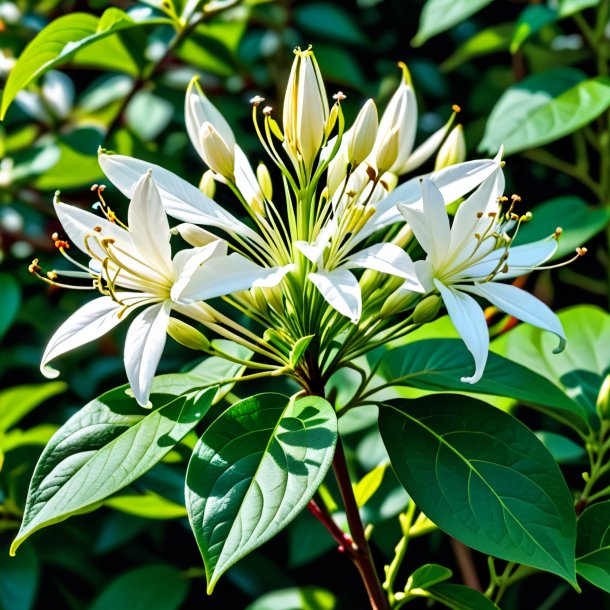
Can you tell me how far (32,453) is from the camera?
1.39m

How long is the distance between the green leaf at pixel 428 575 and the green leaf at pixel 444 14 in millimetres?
847

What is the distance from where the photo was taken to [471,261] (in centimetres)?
88

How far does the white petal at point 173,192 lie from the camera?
859 millimetres

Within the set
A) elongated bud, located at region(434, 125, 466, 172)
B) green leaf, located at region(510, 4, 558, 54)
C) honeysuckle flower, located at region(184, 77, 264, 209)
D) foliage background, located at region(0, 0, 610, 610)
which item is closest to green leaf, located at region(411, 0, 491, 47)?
green leaf, located at region(510, 4, 558, 54)

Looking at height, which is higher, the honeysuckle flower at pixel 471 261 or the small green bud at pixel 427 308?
the honeysuckle flower at pixel 471 261

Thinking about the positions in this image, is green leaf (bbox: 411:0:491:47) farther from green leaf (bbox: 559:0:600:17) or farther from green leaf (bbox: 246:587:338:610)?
green leaf (bbox: 246:587:338:610)

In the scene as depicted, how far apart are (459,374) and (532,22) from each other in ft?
2.45

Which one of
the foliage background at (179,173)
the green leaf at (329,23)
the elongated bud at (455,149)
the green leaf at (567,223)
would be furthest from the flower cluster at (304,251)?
the green leaf at (329,23)

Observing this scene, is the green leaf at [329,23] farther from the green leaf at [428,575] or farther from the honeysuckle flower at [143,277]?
the green leaf at [428,575]

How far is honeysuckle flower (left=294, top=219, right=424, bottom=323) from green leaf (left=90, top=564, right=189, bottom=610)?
836 mm

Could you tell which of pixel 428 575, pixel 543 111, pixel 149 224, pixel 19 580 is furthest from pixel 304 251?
pixel 19 580

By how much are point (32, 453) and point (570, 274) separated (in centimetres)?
105

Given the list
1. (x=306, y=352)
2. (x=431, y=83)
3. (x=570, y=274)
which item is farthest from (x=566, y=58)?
(x=306, y=352)

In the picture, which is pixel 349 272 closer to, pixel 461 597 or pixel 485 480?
pixel 485 480
